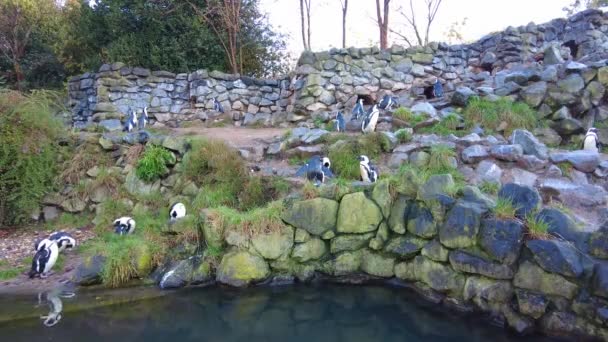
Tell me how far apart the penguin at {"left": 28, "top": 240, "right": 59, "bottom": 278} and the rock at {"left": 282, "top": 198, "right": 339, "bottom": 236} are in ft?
9.58

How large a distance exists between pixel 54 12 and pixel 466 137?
14.7m

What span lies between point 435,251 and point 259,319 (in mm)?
2082

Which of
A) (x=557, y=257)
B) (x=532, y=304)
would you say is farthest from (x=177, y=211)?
(x=557, y=257)

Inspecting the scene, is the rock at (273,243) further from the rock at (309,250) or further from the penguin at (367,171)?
the penguin at (367,171)

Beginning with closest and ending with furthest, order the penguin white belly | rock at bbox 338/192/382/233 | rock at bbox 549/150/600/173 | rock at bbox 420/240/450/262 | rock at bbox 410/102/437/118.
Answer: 1. rock at bbox 420/240/450/262
2. rock at bbox 338/192/382/233
3. rock at bbox 549/150/600/173
4. the penguin white belly
5. rock at bbox 410/102/437/118

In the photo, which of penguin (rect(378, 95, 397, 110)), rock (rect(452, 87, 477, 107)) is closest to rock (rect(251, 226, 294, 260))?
penguin (rect(378, 95, 397, 110))

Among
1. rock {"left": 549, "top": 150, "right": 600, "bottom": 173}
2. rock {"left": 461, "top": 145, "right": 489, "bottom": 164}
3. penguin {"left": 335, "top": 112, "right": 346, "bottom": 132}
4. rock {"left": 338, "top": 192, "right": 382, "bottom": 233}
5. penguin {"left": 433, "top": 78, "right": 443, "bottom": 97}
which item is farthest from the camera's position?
penguin {"left": 433, "top": 78, "right": 443, "bottom": 97}

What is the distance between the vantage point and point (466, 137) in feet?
23.2

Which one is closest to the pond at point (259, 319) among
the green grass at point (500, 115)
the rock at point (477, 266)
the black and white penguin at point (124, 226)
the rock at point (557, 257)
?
the rock at point (477, 266)

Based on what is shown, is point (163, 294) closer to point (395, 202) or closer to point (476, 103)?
point (395, 202)

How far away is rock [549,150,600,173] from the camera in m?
6.32

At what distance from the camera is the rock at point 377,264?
17.9ft

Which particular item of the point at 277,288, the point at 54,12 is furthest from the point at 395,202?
the point at 54,12

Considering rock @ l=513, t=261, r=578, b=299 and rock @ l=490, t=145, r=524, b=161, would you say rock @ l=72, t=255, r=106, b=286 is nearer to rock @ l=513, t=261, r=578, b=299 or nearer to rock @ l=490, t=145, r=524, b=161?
rock @ l=513, t=261, r=578, b=299
